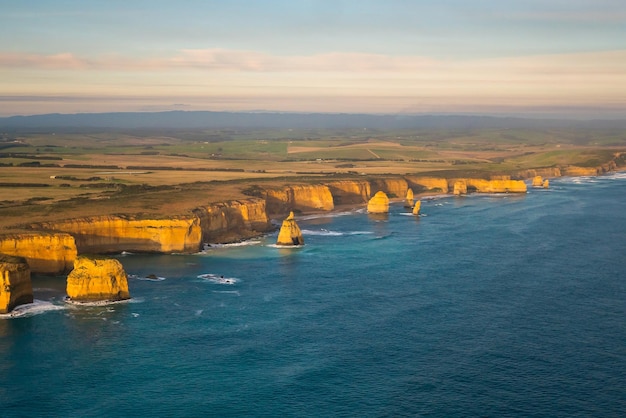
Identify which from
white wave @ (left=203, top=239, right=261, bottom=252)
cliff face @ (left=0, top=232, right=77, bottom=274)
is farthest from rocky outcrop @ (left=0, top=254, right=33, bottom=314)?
white wave @ (left=203, top=239, right=261, bottom=252)

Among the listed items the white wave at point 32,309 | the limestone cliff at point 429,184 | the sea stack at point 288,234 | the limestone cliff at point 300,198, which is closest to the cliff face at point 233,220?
the sea stack at point 288,234

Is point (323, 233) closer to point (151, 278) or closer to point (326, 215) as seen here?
point (326, 215)

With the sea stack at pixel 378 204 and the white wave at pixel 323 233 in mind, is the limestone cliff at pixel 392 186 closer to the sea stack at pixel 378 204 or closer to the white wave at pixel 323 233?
the sea stack at pixel 378 204

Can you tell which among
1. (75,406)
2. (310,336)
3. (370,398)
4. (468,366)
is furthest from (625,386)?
(75,406)

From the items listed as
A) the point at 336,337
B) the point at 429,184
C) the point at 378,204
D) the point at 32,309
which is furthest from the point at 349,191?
the point at 336,337

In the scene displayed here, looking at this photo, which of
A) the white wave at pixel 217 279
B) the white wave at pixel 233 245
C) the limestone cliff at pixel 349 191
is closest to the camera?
the white wave at pixel 217 279

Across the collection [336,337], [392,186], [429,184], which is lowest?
[336,337]
